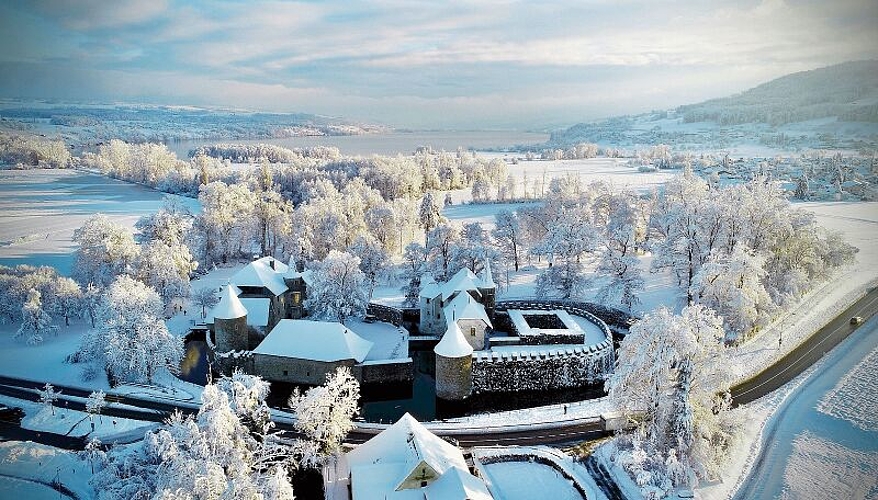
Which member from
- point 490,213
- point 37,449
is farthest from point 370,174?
point 37,449

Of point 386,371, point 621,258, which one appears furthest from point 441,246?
point 386,371

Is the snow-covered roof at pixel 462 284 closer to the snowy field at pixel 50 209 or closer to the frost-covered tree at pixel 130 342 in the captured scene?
the frost-covered tree at pixel 130 342

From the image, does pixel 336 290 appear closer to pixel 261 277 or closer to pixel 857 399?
pixel 261 277

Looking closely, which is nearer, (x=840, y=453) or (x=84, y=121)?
(x=840, y=453)

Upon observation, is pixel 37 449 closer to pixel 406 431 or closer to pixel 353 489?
pixel 353 489

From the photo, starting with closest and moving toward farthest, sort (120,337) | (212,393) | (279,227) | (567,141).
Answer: (212,393) < (120,337) < (279,227) < (567,141)

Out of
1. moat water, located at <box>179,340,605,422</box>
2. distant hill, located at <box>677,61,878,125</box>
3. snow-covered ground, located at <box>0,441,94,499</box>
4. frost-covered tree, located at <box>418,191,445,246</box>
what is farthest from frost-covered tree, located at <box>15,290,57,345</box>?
distant hill, located at <box>677,61,878,125</box>

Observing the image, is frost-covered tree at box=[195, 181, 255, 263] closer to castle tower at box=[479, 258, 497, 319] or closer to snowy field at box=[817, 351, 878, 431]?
castle tower at box=[479, 258, 497, 319]

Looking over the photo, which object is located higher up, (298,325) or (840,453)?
(298,325)
